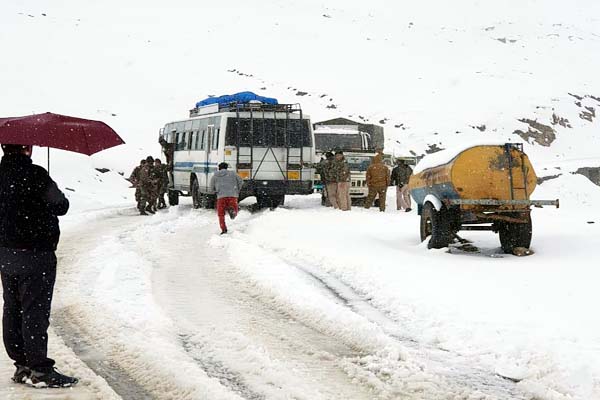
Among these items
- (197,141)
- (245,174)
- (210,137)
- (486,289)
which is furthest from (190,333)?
(197,141)

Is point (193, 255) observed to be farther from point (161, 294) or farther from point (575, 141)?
point (575, 141)

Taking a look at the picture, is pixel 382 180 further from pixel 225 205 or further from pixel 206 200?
pixel 225 205

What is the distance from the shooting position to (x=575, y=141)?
58.8 meters

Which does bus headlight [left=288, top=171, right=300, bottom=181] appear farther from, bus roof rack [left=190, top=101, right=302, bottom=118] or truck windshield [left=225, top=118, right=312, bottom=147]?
bus roof rack [left=190, top=101, right=302, bottom=118]

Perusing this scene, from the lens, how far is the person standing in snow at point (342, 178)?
2245 centimetres

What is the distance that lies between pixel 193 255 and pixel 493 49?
7381 centimetres

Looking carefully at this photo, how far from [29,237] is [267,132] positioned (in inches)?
695

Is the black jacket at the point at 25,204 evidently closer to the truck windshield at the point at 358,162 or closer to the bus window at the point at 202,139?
the bus window at the point at 202,139

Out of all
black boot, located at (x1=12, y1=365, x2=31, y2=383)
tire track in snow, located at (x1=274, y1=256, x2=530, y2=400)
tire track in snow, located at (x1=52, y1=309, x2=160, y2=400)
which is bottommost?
tire track in snow, located at (x1=274, y1=256, x2=530, y2=400)

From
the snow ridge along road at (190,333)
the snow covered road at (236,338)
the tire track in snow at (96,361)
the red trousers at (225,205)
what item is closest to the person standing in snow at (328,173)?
the red trousers at (225,205)

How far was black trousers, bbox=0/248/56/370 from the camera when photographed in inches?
224

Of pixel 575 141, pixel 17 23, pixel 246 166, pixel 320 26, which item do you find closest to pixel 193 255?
pixel 246 166

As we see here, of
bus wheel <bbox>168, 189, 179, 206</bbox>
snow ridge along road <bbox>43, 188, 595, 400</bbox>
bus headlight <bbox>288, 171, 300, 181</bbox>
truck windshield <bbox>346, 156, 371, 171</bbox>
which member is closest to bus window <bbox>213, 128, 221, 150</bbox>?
bus headlight <bbox>288, 171, 300, 181</bbox>

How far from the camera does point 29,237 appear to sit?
18.7 ft
